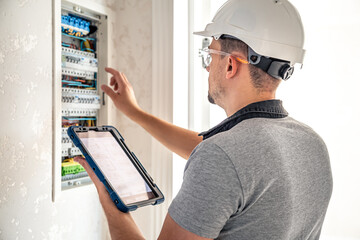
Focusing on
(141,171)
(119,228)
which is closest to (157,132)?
(141,171)

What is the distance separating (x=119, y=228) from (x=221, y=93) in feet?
1.57

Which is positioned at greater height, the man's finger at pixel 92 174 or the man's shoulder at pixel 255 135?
the man's shoulder at pixel 255 135

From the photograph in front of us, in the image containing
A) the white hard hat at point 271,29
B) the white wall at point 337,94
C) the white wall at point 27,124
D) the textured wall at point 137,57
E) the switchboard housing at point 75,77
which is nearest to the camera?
the white hard hat at point 271,29

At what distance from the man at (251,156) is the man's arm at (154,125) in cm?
39

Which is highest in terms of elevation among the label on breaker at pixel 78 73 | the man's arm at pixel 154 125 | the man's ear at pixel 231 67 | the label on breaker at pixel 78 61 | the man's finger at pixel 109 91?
the label on breaker at pixel 78 61

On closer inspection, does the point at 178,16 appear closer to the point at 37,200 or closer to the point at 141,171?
the point at 141,171

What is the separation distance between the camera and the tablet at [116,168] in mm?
993

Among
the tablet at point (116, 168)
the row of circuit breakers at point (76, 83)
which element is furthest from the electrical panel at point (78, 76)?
the tablet at point (116, 168)

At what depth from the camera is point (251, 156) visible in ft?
2.57

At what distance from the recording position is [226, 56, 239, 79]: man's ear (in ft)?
3.25

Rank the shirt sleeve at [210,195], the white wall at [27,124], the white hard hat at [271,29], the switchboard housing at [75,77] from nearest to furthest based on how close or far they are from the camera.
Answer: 1. the shirt sleeve at [210,195]
2. the white hard hat at [271,29]
3. the white wall at [27,124]
4. the switchboard housing at [75,77]

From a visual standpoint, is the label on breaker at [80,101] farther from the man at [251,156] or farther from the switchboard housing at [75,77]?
the man at [251,156]

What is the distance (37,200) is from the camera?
49.2 inches

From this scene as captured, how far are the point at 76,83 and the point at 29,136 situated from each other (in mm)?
335
